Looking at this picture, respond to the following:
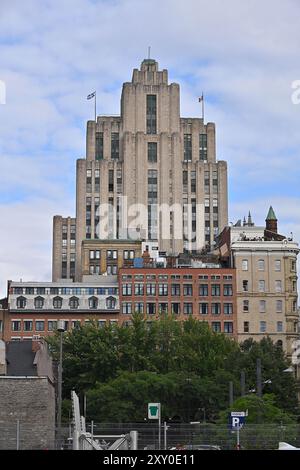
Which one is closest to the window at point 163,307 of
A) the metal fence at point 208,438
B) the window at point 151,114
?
the window at point 151,114

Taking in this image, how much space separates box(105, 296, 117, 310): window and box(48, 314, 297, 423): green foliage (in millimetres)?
27906

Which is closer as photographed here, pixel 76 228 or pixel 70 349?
pixel 70 349

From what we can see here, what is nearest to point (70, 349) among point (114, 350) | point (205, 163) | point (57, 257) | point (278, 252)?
point (114, 350)

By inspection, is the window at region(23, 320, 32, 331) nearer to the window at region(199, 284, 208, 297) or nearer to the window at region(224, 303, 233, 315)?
the window at region(199, 284, 208, 297)

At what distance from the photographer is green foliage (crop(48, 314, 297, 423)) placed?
85312 mm

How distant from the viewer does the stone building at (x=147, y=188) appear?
188m

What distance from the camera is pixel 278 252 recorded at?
14700cm

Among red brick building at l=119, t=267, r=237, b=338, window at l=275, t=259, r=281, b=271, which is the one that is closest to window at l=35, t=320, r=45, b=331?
red brick building at l=119, t=267, r=237, b=338

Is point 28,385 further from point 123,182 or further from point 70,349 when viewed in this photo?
point 123,182

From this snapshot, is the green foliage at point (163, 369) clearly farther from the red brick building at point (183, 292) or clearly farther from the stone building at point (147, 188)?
the stone building at point (147, 188)

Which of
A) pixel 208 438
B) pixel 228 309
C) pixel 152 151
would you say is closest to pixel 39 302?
pixel 228 309

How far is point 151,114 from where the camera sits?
19625cm

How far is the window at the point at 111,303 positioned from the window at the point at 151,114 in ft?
200
